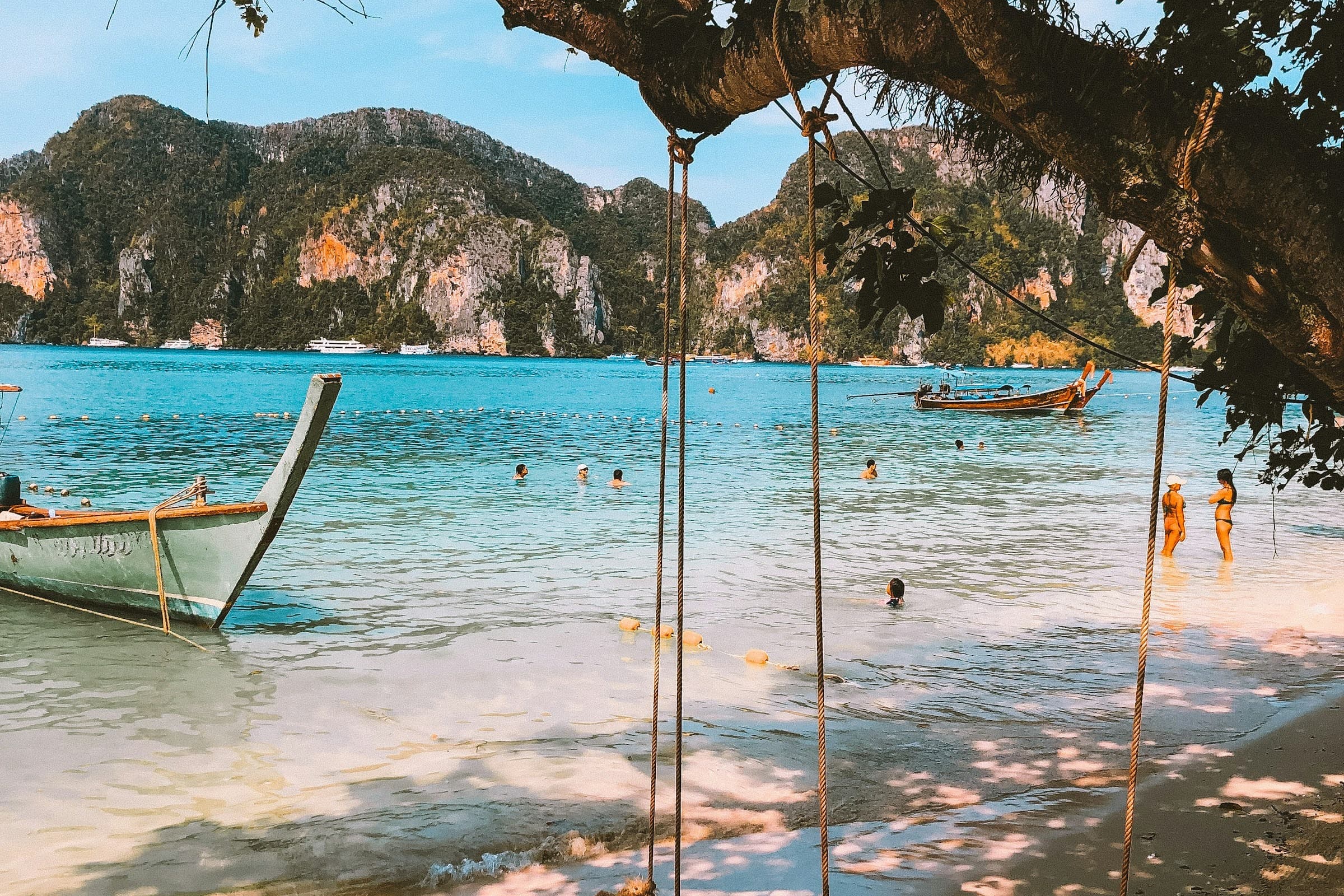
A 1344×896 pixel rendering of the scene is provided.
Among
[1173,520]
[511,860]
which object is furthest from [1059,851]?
[1173,520]

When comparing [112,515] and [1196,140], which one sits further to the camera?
[112,515]

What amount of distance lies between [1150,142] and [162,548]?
903 centimetres

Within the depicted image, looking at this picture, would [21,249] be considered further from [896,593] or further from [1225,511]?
[1225,511]

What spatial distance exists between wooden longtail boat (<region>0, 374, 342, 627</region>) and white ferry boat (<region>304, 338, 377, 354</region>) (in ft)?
552

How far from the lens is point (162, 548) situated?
30.2 ft

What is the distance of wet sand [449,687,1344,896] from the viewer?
4469 mm

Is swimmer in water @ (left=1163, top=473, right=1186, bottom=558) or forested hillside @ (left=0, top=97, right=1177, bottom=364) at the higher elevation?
forested hillside @ (left=0, top=97, right=1177, bottom=364)

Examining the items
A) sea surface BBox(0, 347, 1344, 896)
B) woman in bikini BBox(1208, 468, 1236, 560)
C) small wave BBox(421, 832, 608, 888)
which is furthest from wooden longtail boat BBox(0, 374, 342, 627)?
woman in bikini BBox(1208, 468, 1236, 560)

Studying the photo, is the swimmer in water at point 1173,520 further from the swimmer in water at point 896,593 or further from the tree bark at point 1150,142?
the tree bark at point 1150,142

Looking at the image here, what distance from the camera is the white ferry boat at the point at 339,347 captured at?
17400 centimetres

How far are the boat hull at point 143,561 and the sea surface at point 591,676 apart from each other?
32 centimetres

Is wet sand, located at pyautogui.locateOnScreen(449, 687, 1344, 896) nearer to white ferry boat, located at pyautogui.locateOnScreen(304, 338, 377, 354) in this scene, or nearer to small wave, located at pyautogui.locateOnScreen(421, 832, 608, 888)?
small wave, located at pyautogui.locateOnScreen(421, 832, 608, 888)

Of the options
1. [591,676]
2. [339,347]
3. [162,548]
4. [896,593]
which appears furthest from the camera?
[339,347]

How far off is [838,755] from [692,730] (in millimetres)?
1021
